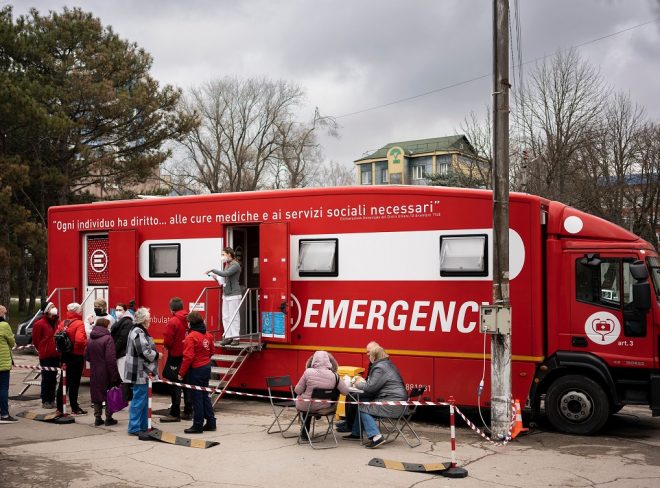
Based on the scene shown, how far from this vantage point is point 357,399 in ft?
30.2

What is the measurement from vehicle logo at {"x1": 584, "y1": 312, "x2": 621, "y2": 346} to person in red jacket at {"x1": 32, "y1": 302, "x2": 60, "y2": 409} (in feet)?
27.2

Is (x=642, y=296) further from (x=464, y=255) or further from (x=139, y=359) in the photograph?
(x=139, y=359)

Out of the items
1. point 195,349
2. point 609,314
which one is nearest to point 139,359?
point 195,349

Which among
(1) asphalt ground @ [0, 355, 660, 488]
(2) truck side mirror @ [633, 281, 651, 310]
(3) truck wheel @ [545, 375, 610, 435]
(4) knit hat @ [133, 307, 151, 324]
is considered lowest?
(1) asphalt ground @ [0, 355, 660, 488]

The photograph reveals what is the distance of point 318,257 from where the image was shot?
11.6 meters

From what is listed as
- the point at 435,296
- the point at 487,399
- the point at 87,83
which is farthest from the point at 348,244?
the point at 87,83

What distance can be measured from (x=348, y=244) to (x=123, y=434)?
4463mm

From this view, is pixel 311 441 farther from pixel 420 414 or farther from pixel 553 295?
pixel 553 295

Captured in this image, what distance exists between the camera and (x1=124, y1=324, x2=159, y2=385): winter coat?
945 cm

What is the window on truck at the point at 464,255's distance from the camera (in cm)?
1037

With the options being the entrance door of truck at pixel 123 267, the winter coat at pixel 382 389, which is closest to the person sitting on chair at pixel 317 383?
the winter coat at pixel 382 389

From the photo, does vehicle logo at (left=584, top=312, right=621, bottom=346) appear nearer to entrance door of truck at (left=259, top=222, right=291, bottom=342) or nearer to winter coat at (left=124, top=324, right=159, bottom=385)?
entrance door of truck at (left=259, top=222, right=291, bottom=342)

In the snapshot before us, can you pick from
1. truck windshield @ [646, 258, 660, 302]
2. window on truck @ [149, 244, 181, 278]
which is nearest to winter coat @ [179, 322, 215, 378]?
window on truck @ [149, 244, 181, 278]

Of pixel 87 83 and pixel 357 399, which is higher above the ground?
pixel 87 83
